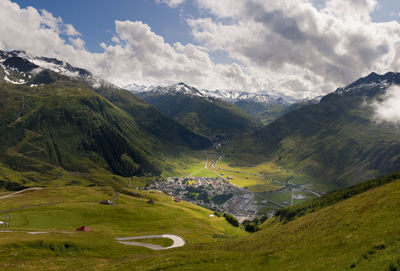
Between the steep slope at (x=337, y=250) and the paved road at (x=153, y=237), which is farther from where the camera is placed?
the paved road at (x=153, y=237)

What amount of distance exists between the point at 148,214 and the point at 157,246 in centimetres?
6468

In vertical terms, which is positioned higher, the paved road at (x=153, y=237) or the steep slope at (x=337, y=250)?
the steep slope at (x=337, y=250)

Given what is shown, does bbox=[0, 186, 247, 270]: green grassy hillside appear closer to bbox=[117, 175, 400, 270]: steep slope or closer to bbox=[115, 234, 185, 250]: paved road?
bbox=[115, 234, 185, 250]: paved road

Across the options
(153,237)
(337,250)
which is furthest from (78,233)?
(337,250)

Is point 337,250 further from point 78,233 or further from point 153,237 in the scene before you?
point 78,233

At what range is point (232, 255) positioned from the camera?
45.9m

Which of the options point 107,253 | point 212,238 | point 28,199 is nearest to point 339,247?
point 107,253

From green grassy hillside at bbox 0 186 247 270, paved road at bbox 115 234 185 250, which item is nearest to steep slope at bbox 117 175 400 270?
green grassy hillside at bbox 0 186 247 270

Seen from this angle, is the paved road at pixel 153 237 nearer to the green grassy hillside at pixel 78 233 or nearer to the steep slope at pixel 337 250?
the green grassy hillside at pixel 78 233

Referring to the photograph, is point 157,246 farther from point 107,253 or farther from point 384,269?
point 384,269

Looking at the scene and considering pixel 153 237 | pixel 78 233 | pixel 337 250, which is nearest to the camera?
pixel 337 250

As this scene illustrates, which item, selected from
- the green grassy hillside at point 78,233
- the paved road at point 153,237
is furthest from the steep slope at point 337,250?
the paved road at point 153,237

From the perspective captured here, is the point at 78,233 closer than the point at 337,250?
No

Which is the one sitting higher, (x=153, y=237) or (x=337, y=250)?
(x=337, y=250)
